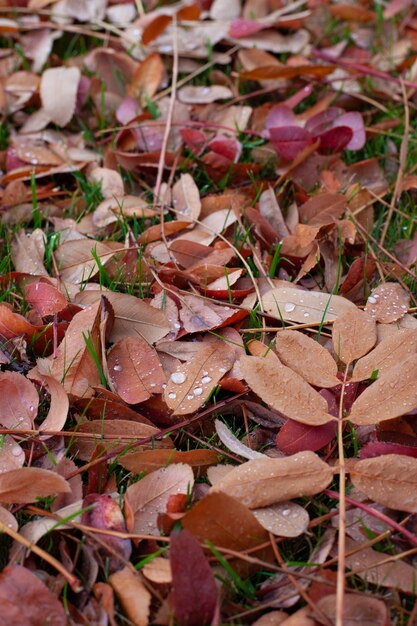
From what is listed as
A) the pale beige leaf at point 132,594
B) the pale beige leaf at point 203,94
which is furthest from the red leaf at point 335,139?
the pale beige leaf at point 132,594

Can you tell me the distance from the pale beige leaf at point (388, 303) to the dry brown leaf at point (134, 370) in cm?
43

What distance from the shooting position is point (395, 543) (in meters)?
1.05

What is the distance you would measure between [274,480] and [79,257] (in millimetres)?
710

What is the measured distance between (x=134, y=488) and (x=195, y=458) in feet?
0.38

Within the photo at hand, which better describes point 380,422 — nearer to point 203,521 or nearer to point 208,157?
point 203,521

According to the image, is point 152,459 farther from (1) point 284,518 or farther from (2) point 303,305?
(2) point 303,305

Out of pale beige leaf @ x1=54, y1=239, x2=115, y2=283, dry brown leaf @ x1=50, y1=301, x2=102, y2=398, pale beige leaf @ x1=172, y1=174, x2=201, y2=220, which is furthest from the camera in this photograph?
pale beige leaf @ x1=172, y1=174, x2=201, y2=220

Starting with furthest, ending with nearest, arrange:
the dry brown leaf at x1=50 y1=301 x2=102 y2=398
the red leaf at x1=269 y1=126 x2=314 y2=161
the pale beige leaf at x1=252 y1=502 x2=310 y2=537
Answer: the red leaf at x1=269 y1=126 x2=314 y2=161 < the dry brown leaf at x1=50 y1=301 x2=102 y2=398 < the pale beige leaf at x1=252 y1=502 x2=310 y2=537

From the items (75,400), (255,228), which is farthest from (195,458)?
(255,228)

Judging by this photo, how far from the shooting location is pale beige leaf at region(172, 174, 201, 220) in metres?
1.63

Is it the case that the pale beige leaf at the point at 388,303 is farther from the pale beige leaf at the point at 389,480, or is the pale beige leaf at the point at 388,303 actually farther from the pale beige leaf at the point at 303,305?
the pale beige leaf at the point at 389,480

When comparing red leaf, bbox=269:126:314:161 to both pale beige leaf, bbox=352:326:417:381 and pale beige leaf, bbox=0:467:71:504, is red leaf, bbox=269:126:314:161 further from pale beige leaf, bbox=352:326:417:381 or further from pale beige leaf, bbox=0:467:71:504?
pale beige leaf, bbox=0:467:71:504

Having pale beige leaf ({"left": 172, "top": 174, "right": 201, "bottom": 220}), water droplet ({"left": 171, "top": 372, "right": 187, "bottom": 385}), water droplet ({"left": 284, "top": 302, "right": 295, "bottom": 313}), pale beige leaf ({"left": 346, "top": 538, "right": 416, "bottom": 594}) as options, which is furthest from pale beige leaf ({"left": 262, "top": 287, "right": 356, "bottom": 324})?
pale beige leaf ({"left": 346, "top": 538, "right": 416, "bottom": 594})

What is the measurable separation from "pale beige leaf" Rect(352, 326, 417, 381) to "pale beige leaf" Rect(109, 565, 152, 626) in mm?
482
